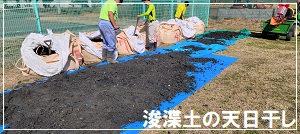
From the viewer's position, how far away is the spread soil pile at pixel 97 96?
8.29ft

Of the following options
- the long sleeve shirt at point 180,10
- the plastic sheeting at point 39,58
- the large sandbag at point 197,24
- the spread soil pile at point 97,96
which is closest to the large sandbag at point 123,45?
the spread soil pile at point 97,96

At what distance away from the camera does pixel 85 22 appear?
6117 millimetres

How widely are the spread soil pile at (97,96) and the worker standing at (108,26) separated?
464 millimetres

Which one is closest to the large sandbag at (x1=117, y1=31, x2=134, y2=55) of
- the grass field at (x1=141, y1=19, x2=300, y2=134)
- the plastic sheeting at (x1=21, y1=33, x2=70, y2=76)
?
the plastic sheeting at (x1=21, y1=33, x2=70, y2=76)

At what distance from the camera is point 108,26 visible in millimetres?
4504

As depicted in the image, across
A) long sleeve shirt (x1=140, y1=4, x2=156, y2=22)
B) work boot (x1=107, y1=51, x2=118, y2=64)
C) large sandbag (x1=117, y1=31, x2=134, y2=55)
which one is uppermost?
long sleeve shirt (x1=140, y1=4, x2=156, y2=22)

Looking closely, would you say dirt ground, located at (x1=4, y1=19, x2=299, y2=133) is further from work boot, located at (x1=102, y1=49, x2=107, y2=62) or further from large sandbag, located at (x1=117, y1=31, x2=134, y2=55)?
large sandbag, located at (x1=117, y1=31, x2=134, y2=55)

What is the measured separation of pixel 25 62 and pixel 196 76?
3286 mm

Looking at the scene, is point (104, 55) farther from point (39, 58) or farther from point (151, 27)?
point (151, 27)

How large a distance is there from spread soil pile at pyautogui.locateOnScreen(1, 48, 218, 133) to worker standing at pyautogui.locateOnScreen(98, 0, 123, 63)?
464 mm

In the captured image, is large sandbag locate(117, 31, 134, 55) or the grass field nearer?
the grass field

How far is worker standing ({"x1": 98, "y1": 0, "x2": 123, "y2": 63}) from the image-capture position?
4410 millimetres

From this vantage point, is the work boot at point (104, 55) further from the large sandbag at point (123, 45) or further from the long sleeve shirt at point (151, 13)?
the long sleeve shirt at point (151, 13)

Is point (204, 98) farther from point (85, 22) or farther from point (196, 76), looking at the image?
point (85, 22)
